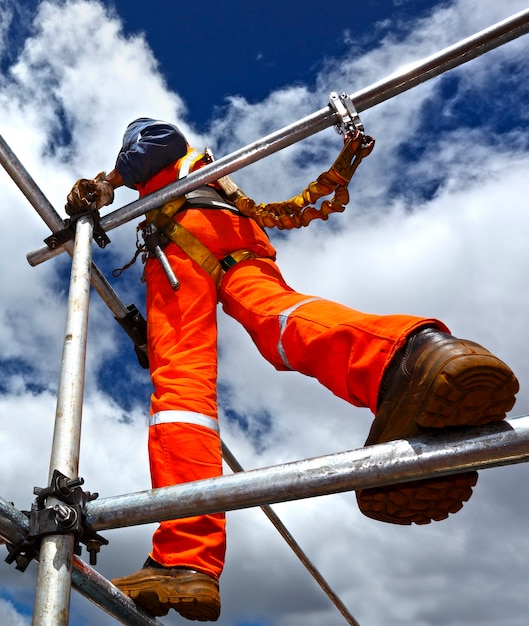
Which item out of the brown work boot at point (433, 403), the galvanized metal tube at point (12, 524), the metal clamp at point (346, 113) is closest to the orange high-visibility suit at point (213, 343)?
the brown work boot at point (433, 403)

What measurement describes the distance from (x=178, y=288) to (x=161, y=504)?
1.69 meters

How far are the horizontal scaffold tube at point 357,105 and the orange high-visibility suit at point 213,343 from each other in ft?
1.30

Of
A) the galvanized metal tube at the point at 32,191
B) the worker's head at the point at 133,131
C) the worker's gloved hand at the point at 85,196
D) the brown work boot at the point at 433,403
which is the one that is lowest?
the brown work boot at the point at 433,403

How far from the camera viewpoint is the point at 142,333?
4219 mm

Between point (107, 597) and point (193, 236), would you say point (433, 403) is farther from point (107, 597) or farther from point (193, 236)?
point (193, 236)

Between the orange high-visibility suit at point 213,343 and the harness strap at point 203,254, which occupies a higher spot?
the harness strap at point 203,254

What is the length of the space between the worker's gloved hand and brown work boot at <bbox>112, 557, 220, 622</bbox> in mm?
1831

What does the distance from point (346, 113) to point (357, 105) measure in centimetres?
11

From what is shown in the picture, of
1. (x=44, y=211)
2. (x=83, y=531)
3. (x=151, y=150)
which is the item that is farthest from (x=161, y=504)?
(x=151, y=150)

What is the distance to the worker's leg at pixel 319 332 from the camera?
225cm

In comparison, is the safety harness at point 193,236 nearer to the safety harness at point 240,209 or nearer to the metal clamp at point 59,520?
the safety harness at point 240,209

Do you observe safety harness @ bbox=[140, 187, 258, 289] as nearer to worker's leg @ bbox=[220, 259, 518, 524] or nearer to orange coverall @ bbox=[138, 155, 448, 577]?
orange coverall @ bbox=[138, 155, 448, 577]

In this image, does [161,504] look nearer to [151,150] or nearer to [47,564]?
[47,564]

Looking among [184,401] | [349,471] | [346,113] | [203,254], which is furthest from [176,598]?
[346,113]
